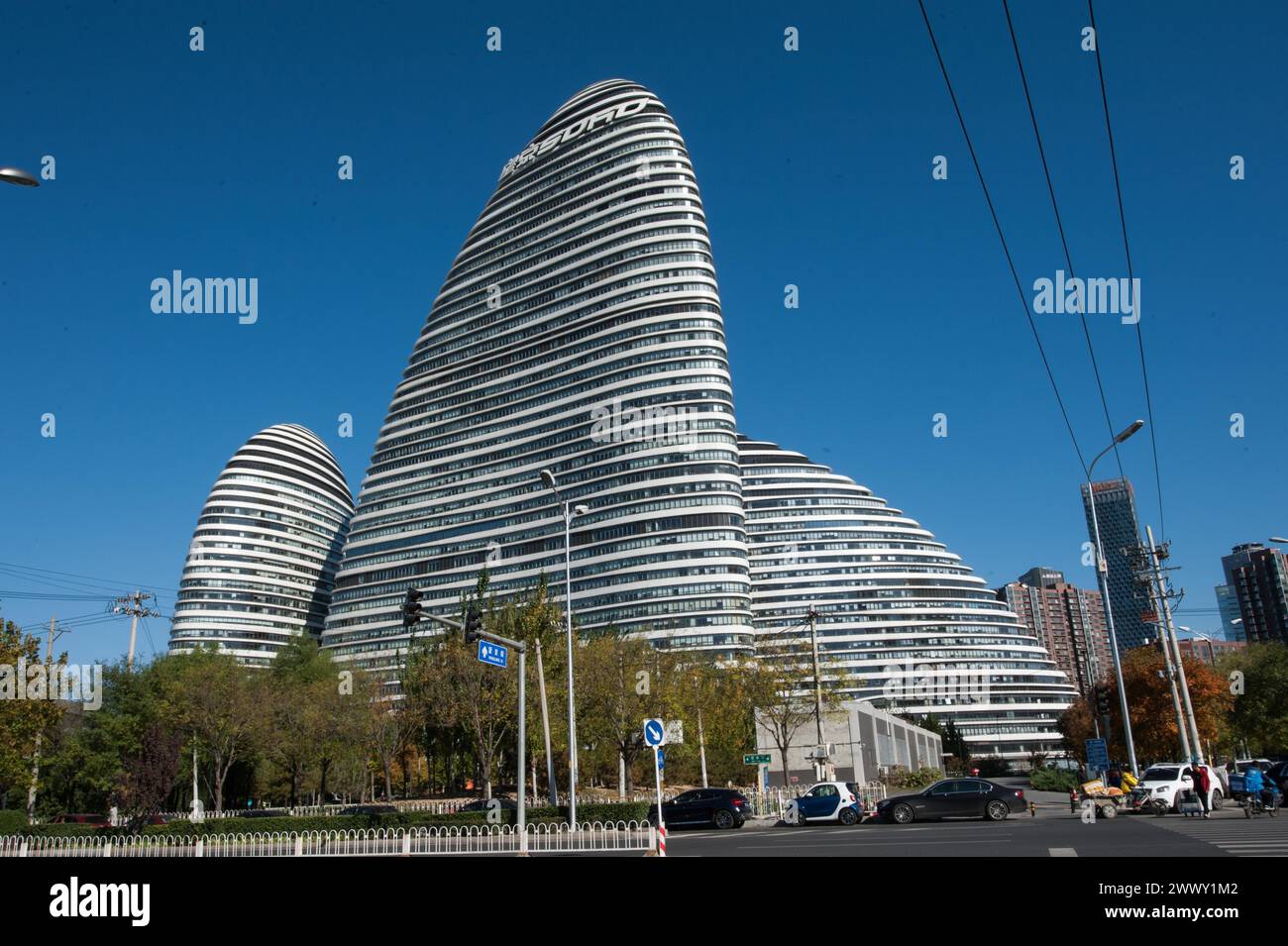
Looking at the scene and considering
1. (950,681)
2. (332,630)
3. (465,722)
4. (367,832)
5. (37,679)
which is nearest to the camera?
(367,832)

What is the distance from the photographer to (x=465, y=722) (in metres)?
47.5

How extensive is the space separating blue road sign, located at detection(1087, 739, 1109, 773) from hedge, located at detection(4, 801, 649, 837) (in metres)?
19.5

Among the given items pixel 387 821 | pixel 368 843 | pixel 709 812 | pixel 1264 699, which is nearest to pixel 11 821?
pixel 387 821

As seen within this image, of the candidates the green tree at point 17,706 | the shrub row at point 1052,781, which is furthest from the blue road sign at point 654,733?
the shrub row at point 1052,781

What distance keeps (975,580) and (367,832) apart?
15454 centimetres

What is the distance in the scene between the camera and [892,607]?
513 feet

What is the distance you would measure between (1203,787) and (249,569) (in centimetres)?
18819

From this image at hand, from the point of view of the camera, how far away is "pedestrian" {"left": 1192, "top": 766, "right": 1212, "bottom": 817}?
27859 mm

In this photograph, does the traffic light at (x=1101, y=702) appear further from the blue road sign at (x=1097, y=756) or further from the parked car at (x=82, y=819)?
the parked car at (x=82, y=819)

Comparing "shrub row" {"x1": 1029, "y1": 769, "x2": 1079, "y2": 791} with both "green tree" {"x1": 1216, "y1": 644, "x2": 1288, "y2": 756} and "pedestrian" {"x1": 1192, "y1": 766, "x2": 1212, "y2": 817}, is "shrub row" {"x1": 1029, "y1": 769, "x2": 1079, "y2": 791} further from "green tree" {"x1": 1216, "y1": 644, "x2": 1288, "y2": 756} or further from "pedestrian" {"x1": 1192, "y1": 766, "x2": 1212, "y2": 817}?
"pedestrian" {"x1": 1192, "y1": 766, "x2": 1212, "y2": 817}

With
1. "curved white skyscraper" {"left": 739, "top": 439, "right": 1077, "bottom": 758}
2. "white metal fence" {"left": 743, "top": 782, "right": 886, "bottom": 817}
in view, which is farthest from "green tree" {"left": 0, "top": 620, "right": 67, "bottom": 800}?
"curved white skyscraper" {"left": 739, "top": 439, "right": 1077, "bottom": 758}

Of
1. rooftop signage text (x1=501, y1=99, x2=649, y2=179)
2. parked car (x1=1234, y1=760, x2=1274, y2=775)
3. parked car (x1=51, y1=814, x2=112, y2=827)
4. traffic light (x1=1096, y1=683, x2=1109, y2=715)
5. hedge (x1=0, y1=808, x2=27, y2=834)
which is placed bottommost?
parked car (x1=1234, y1=760, x2=1274, y2=775)
